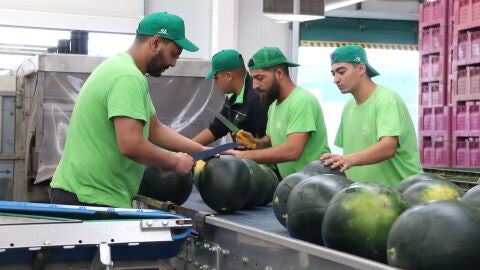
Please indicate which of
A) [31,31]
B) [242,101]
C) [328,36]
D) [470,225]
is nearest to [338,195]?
[470,225]

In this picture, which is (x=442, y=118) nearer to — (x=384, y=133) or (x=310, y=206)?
(x=384, y=133)

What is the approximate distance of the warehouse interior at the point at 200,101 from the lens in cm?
283

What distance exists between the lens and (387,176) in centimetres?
448

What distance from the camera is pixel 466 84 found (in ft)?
34.8

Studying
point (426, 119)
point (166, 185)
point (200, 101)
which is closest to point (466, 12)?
point (426, 119)

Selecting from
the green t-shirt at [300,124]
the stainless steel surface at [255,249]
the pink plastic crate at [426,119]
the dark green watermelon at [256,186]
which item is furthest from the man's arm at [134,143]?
the pink plastic crate at [426,119]

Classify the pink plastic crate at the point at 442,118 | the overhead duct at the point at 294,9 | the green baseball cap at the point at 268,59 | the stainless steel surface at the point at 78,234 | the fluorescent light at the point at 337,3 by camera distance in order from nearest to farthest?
the stainless steel surface at the point at 78,234, the green baseball cap at the point at 268,59, the overhead duct at the point at 294,9, the pink plastic crate at the point at 442,118, the fluorescent light at the point at 337,3

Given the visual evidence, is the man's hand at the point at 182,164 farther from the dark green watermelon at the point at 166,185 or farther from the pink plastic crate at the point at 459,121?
the pink plastic crate at the point at 459,121

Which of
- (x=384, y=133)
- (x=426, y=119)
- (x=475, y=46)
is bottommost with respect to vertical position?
(x=384, y=133)

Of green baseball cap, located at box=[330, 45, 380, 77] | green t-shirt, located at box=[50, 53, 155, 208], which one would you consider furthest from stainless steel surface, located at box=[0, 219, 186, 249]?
green baseball cap, located at box=[330, 45, 380, 77]

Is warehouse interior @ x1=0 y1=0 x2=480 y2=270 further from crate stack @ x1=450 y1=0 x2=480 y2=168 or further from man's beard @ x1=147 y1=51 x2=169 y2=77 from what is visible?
man's beard @ x1=147 y1=51 x2=169 y2=77

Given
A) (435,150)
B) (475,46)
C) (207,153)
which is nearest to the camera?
(207,153)

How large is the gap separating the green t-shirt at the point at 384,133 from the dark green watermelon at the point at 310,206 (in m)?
1.02

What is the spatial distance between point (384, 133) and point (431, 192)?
1006mm
